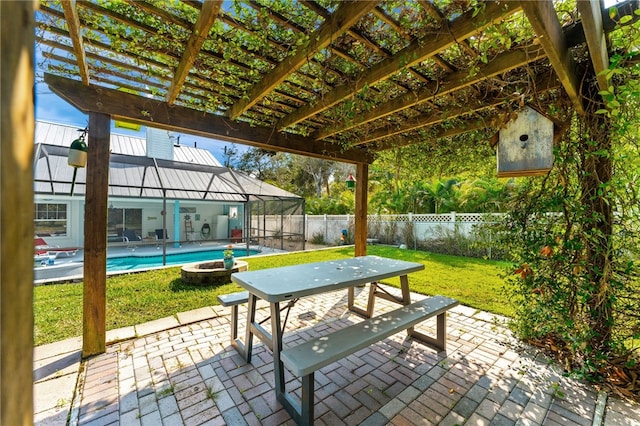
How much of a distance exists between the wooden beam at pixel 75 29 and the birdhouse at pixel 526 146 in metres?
3.49

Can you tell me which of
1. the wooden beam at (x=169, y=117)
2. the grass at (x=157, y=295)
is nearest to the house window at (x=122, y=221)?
the grass at (x=157, y=295)

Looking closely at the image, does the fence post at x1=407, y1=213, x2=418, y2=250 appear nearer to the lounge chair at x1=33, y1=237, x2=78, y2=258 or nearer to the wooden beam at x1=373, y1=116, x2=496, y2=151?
the wooden beam at x1=373, y1=116, x2=496, y2=151

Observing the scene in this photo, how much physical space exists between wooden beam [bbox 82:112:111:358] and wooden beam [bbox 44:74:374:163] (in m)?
0.15

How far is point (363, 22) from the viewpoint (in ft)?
6.72

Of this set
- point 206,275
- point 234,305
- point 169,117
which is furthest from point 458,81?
point 206,275

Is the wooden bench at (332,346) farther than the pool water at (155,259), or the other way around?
the pool water at (155,259)

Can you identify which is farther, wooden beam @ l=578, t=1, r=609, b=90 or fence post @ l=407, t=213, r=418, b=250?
fence post @ l=407, t=213, r=418, b=250

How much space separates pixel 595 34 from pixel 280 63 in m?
2.26

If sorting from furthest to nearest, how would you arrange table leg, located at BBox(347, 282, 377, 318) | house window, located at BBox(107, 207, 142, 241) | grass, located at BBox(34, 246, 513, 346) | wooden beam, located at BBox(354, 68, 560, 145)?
house window, located at BBox(107, 207, 142, 241), table leg, located at BBox(347, 282, 377, 318), grass, located at BBox(34, 246, 513, 346), wooden beam, located at BBox(354, 68, 560, 145)

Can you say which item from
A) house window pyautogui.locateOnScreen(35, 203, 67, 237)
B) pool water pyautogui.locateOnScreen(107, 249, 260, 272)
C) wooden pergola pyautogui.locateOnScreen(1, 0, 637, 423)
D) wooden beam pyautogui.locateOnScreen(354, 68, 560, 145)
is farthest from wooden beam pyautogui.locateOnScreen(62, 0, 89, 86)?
house window pyautogui.locateOnScreen(35, 203, 67, 237)

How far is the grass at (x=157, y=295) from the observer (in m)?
3.64

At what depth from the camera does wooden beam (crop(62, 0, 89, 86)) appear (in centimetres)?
161

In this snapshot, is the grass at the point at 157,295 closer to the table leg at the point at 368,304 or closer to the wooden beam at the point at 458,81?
the table leg at the point at 368,304

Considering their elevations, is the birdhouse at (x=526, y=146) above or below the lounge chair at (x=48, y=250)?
above
